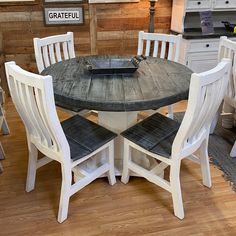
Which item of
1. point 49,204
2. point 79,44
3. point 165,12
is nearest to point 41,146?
point 49,204

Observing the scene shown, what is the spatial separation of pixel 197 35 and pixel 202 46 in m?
0.15

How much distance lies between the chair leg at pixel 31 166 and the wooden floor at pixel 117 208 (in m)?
0.06

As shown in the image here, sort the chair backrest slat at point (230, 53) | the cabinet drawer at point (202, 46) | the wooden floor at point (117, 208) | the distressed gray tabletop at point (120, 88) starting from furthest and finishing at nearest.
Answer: the cabinet drawer at point (202, 46) < the chair backrest slat at point (230, 53) < the wooden floor at point (117, 208) < the distressed gray tabletop at point (120, 88)

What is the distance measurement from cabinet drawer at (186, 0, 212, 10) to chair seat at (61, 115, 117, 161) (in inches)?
84.1

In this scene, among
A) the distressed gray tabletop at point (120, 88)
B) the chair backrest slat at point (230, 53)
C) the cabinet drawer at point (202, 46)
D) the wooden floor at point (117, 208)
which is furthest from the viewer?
the cabinet drawer at point (202, 46)

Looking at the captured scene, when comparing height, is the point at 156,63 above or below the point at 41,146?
above

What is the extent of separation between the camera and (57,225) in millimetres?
1776

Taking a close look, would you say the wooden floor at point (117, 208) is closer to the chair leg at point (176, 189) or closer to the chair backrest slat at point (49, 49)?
the chair leg at point (176, 189)

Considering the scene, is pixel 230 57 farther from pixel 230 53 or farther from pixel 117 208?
pixel 117 208

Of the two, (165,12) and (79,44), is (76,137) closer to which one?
(79,44)

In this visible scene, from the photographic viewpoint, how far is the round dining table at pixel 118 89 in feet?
5.39

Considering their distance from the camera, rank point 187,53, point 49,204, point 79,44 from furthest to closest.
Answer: point 79,44 → point 187,53 → point 49,204

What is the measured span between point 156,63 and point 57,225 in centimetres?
142

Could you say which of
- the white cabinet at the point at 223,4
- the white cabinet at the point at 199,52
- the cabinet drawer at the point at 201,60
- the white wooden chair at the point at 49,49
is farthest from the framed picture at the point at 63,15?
the white cabinet at the point at 223,4
